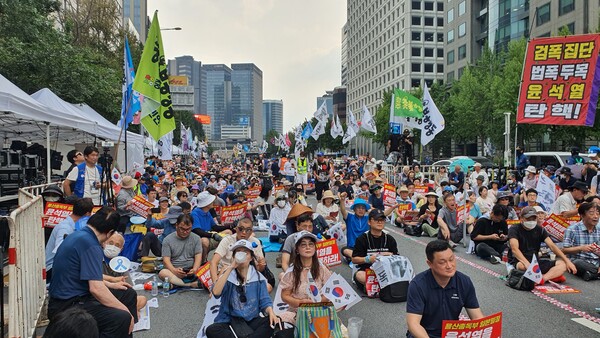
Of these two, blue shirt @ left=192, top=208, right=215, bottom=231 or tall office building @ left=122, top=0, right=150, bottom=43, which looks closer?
blue shirt @ left=192, top=208, right=215, bottom=231

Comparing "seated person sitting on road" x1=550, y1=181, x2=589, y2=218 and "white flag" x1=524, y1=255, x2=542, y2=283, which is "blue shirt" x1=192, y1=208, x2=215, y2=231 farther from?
"seated person sitting on road" x1=550, y1=181, x2=589, y2=218

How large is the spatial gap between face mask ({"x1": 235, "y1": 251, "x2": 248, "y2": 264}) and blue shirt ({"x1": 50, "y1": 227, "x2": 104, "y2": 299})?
1.34m

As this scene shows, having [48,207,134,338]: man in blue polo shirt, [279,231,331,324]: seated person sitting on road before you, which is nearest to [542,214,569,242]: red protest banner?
[279,231,331,324]: seated person sitting on road

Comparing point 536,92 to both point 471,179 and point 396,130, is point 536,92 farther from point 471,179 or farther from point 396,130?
point 396,130

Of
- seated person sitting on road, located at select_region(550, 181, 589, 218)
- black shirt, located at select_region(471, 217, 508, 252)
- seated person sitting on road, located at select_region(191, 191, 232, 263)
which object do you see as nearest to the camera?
seated person sitting on road, located at select_region(191, 191, 232, 263)

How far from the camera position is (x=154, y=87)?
1126 cm

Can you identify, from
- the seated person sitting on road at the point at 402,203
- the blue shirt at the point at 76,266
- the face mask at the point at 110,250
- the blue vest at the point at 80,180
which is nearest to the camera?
the blue shirt at the point at 76,266

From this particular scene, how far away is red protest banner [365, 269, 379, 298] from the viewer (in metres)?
7.41

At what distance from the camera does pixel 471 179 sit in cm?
1822

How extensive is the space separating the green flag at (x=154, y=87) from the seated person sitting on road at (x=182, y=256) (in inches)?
150

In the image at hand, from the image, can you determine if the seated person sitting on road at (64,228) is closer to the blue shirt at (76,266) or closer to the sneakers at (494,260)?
the blue shirt at (76,266)

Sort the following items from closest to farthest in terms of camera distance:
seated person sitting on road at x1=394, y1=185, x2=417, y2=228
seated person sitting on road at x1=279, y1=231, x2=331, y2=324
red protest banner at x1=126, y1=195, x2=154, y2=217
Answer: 1. seated person sitting on road at x1=279, y1=231, x2=331, y2=324
2. red protest banner at x1=126, y1=195, x2=154, y2=217
3. seated person sitting on road at x1=394, y1=185, x2=417, y2=228

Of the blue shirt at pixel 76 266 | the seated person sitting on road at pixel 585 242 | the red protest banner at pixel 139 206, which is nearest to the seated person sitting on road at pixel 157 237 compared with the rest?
the red protest banner at pixel 139 206

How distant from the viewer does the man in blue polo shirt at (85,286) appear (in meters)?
4.55
